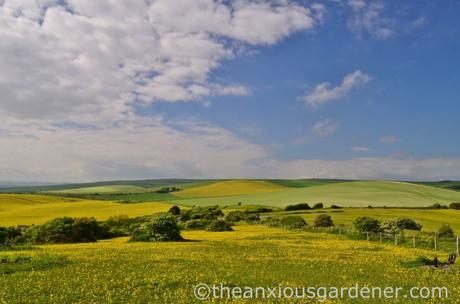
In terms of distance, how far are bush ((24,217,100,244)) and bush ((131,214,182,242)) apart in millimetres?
7372

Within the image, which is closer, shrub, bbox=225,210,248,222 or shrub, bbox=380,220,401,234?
shrub, bbox=380,220,401,234

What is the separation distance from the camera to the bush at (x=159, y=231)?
49.1m

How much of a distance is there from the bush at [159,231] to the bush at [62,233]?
7.37 metres

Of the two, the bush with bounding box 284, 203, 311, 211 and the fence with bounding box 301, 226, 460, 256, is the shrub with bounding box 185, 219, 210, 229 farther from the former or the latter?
the bush with bounding box 284, 203, 311, 211

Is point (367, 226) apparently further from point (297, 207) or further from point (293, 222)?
point (297, 207)

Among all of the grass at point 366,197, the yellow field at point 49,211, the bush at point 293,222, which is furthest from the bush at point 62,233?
the grass at point 366,197

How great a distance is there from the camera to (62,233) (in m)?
51.6

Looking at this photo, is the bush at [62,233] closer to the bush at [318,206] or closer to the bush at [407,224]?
the bush at [407,224]

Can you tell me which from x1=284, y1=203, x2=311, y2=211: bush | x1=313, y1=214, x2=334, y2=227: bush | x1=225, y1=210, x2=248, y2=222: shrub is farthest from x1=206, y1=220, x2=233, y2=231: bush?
x1=284, y1=203, x2=311, y2=211: bush

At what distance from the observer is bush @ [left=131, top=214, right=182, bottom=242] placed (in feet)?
161

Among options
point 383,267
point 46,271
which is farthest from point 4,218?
point 383,267

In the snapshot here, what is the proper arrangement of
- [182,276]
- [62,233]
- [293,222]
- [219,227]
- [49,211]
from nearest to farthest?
[182,276] < [62,233] < [219,227] < [293,222] < [49,211]

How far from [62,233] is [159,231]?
1133 centimetres

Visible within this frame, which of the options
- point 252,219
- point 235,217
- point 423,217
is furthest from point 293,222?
point 423,217
